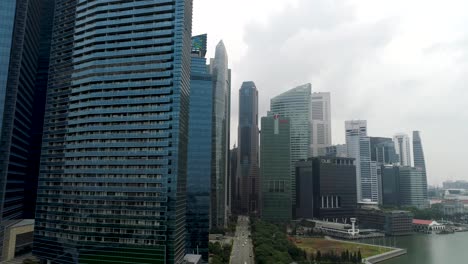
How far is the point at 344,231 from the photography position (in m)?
165

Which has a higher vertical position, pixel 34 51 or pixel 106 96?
pixel 34 51

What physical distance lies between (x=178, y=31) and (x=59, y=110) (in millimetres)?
39016

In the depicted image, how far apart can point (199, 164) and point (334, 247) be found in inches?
2401

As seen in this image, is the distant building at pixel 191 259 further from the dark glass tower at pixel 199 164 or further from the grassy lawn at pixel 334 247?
the grassy lawn at pixel 334 247

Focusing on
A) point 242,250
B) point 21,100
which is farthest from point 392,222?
point 21,100

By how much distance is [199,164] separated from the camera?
116250mm

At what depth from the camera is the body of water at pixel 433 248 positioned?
11362 cm

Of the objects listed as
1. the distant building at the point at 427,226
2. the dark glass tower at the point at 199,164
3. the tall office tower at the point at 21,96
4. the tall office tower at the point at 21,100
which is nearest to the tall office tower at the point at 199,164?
the dark glass tower at the point at 199,164

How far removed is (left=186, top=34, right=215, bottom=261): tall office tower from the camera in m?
107

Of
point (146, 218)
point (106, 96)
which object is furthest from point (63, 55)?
point (146, 218)

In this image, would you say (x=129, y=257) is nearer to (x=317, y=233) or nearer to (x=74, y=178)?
(x=74, y=178)

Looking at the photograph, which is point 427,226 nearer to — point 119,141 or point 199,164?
point 199,164

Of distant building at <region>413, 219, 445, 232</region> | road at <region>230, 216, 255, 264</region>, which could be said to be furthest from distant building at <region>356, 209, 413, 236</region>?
road at <region>230, 216, 255, 264</region>

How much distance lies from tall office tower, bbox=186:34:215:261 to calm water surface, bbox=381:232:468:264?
60.8 meters
